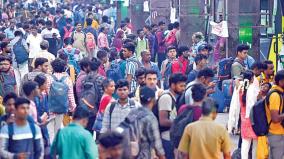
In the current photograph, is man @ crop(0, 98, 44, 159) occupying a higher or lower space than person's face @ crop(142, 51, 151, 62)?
lower

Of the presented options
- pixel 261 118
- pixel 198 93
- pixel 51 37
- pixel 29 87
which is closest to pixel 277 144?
pixel 261 118

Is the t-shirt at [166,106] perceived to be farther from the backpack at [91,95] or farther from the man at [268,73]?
the man at [268,73]

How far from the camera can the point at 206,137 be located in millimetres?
11086

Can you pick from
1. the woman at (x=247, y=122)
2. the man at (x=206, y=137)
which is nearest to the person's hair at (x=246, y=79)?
the woman at (x=247, y=122)

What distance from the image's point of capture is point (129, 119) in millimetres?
11422

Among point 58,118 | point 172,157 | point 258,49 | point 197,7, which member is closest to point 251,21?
point 258,49

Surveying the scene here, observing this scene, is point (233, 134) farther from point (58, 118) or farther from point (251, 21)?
point (251, 21)

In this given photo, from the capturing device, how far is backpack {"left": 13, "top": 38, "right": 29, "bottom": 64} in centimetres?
2183

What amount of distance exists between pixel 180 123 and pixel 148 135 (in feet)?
1.74

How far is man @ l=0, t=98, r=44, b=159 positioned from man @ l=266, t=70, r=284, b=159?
10.4ft

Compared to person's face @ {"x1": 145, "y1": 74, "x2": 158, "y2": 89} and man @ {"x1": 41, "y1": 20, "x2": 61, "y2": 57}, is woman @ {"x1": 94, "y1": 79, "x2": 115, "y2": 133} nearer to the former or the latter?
→ person's face @ {"x1": 145, "y1": 74, "x2": 158, "y2": 89}

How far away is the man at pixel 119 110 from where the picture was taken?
12.3 m

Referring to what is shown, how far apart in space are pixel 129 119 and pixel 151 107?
540mm

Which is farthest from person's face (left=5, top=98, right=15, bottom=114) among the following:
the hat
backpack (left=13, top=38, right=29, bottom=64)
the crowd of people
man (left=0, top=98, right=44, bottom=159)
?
backpack (left=13, top=38, right=29, bottom=64)
